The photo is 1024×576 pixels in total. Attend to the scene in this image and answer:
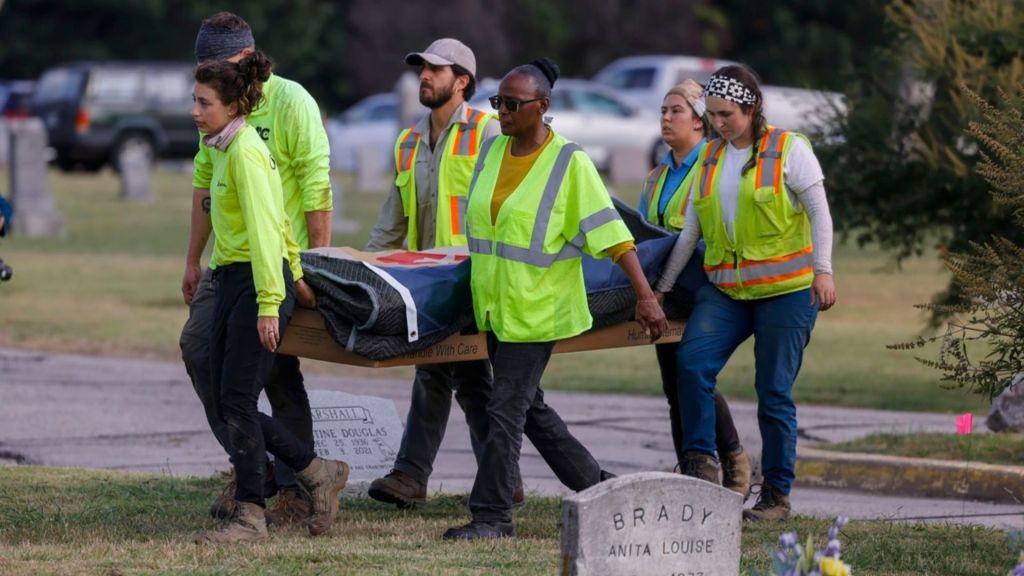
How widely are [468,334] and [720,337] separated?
41.5 inches

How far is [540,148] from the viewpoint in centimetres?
691

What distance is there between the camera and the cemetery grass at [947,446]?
31.3 feet

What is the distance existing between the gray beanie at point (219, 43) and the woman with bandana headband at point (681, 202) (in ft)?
6.49

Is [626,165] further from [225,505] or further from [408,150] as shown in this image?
[225,505]

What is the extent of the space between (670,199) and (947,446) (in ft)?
8.88

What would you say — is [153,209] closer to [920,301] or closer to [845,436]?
[920,301]

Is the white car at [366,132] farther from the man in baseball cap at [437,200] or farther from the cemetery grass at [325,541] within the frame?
the cemetery grass at [325,541]

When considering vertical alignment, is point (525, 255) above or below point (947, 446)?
above

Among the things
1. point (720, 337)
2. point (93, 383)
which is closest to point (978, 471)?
point (720, 337)

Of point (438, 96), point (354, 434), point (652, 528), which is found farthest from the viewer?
point (354, 434)

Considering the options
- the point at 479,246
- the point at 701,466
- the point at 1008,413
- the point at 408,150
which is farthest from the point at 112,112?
the point at 479,246

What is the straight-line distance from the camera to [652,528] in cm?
530

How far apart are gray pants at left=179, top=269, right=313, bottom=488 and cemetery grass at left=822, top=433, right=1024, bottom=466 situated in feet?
11.6

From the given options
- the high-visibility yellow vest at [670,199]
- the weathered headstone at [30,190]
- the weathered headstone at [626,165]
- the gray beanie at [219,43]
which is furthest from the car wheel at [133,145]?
the gray beanie at [219,43]
